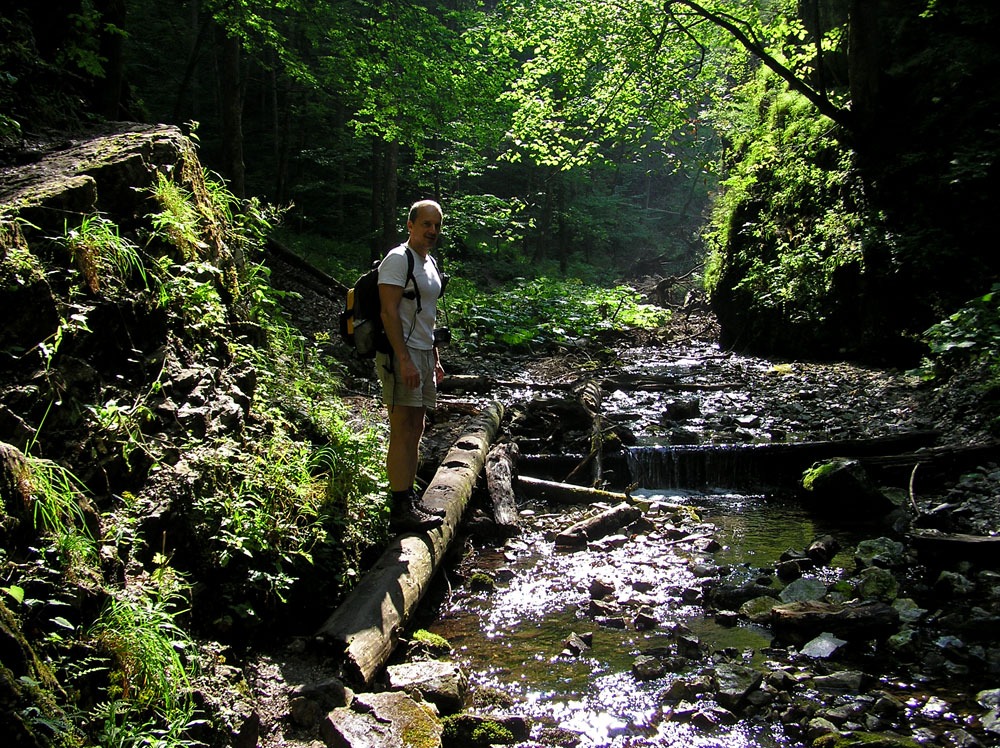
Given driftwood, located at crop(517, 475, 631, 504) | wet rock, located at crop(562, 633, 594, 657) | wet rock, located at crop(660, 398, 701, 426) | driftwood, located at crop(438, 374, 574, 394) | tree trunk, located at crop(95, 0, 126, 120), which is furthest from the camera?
driftwood, located at crop(438, 374, 574, 394)

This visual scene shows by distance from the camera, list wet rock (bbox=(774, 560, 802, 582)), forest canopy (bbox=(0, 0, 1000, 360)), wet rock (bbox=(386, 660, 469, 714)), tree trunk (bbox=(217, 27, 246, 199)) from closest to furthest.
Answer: wet rock (bbox=(386, 660, 469, 714)), wet rock (bbox=(774, 560, 802, 582)), forest canopy (bbox=(0, 0, 1000, 360)), tree trunk (bbox=(217, 27, 246, 199))

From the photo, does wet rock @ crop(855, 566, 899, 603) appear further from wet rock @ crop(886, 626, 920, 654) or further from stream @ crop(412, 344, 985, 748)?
wet rock @ crop(886, 626, 920, 654)

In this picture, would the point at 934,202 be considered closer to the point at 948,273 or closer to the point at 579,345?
the point at 948,273

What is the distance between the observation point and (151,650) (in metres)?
2.75

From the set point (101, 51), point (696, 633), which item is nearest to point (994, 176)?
point (696, 633)

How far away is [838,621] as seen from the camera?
447cm

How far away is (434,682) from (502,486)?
11.3 feet

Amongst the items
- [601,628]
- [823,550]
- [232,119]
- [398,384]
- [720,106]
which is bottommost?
[601,628]

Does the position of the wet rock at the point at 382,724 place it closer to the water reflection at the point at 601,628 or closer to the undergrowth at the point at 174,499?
the undergrowth at the point at 174,499

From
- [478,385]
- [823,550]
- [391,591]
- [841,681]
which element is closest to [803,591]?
[823,550]

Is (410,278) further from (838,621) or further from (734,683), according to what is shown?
(838,621)

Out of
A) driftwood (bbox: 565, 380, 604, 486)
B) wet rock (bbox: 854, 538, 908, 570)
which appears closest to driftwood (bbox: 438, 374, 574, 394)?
driftwood (bbox: 565, 380, 604, 486)

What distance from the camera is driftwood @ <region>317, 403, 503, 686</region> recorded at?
12.1ft

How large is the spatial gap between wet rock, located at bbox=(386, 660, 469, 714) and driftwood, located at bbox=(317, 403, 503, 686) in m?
0.13
